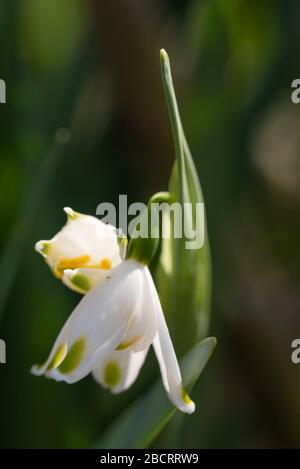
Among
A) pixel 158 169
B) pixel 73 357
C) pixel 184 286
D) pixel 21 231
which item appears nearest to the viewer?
pixel 73 357

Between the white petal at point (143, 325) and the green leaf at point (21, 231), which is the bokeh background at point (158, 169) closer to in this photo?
the green leaf at point (21, 231)

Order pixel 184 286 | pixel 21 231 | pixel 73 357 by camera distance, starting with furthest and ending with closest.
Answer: pixel 21 231
pixel 184 286
pixel 73 357

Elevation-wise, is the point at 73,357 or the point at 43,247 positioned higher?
the point at 43,247

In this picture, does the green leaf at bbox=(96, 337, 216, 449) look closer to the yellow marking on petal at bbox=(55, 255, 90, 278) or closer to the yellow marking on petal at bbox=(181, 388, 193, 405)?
the yellow marking on petal at bbox=(181, 388, 193, 405)

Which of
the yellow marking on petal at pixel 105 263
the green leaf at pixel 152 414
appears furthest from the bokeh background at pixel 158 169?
the yellow marking on petal at pixel 105 263

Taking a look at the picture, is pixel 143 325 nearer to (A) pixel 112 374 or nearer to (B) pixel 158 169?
(A) pixel 112 374

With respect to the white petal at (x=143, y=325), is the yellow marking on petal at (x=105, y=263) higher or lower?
higher

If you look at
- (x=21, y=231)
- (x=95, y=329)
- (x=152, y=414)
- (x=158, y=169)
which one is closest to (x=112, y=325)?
(x=95, y=329)
